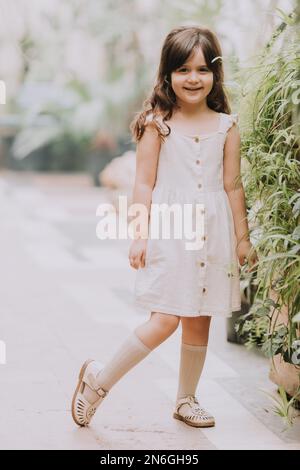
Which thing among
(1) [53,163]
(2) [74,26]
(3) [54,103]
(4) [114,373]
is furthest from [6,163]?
(4) [114,373]

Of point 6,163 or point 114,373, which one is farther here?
point 6,163

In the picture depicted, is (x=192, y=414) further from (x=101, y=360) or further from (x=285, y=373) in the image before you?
(x=101, y=360)

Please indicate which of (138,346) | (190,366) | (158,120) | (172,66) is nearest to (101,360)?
(190,366)

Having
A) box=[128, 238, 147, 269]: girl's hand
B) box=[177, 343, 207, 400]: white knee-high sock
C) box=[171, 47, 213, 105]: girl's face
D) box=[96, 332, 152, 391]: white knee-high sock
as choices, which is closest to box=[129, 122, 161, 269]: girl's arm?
box=[128, 238, 147, 269]: girl's hand

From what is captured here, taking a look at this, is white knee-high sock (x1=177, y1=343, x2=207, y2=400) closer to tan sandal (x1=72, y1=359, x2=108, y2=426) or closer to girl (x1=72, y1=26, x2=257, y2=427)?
girl (x1=72, y1=26, x2=257, y2=427)

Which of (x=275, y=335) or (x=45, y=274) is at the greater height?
(x=275, y=335)

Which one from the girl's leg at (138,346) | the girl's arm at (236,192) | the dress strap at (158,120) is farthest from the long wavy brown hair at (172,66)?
the girl's leg at (138,346)

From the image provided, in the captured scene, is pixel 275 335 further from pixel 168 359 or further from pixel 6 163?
pixel 6 163

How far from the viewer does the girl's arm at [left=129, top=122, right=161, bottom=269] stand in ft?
9.77

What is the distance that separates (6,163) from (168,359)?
36.4 ft

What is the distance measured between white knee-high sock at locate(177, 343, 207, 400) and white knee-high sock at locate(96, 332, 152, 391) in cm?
19

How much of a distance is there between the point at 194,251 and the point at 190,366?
0.45 meters

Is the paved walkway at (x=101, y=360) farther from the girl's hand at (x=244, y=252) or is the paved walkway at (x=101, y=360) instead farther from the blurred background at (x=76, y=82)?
the blurred background at (x=76, y=82)
